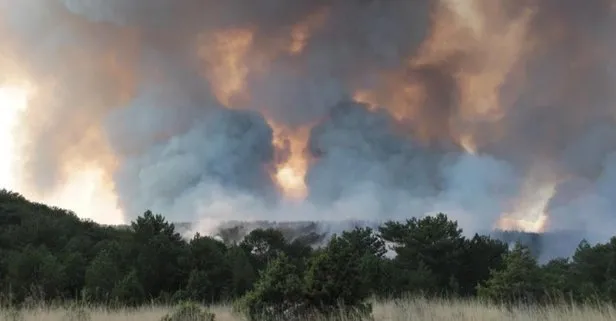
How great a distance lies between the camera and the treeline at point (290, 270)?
11359mm

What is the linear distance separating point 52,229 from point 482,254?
25.0 meters

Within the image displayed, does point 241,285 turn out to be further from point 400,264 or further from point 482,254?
point 482,254

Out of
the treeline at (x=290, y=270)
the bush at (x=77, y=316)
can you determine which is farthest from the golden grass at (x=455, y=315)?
the treeline at (x=290, y=270)

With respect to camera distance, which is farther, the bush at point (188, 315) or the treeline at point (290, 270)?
the treeline at point (290, 270)

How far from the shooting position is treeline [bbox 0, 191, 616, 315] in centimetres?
1136

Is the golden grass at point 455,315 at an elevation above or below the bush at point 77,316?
below

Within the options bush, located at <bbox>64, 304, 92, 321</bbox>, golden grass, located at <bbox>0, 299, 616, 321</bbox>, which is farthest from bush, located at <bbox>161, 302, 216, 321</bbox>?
bush, located at <bbox>64, 304, 92, 321</bbox>

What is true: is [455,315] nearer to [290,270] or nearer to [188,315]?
[290,270]

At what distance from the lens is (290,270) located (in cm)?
1155

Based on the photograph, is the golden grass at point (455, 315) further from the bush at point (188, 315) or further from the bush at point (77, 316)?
the bush at point (188, 315)

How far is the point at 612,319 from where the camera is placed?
8609 millimetres

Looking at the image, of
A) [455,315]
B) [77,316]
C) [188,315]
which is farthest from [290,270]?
[77,316]

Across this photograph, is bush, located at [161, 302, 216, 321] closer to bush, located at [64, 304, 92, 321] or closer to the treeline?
the treeline

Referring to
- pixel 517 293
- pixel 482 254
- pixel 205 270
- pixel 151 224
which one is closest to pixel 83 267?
pixel 151 224
